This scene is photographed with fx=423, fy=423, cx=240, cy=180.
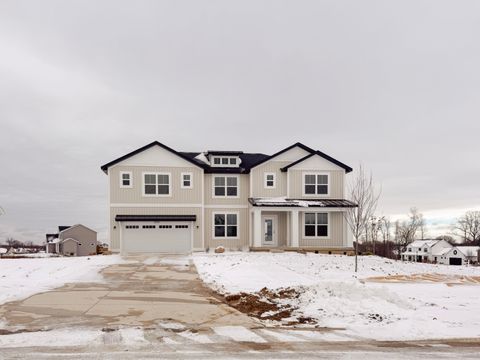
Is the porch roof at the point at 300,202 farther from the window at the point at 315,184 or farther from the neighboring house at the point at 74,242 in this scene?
the neighboring house at the point at 74,242

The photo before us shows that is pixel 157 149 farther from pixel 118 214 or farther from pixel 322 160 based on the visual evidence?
pixel 322 160

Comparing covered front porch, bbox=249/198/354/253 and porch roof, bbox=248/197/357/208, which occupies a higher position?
porch roof, bbox=248/197/357/208

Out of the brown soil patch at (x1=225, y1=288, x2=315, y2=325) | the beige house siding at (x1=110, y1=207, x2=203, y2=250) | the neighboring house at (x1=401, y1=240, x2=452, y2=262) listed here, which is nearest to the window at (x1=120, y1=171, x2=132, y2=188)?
the beige house siding at (x1=110, y1=207, x2=203, y2=250)

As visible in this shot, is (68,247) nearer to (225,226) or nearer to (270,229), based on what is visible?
(225,226)

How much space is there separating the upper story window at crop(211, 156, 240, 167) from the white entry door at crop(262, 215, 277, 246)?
456cm

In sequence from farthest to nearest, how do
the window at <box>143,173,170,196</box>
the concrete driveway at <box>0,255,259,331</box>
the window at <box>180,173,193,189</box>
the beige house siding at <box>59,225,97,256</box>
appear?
the beige house siding at <box>59,225,97,256</box>, the window at <box>180,173,193,189</box>, the window at <box>143,173,170,196</box>, the concrete driveway at <box>0,255,259,331</box>

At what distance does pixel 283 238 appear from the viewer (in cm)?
2983

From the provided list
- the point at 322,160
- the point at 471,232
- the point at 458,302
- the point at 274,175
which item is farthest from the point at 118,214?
the point at 471,232

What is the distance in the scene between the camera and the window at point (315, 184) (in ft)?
97.5

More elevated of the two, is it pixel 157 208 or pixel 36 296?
pixel 157 208

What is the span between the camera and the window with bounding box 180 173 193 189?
94.7 feet

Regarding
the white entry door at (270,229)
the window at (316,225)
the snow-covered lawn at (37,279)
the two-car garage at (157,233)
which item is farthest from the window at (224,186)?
the snow-covered lawn at (37,279)

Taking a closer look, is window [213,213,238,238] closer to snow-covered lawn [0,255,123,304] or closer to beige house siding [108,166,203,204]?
beige house siding [108,166,203,204]

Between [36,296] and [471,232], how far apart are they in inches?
4777
